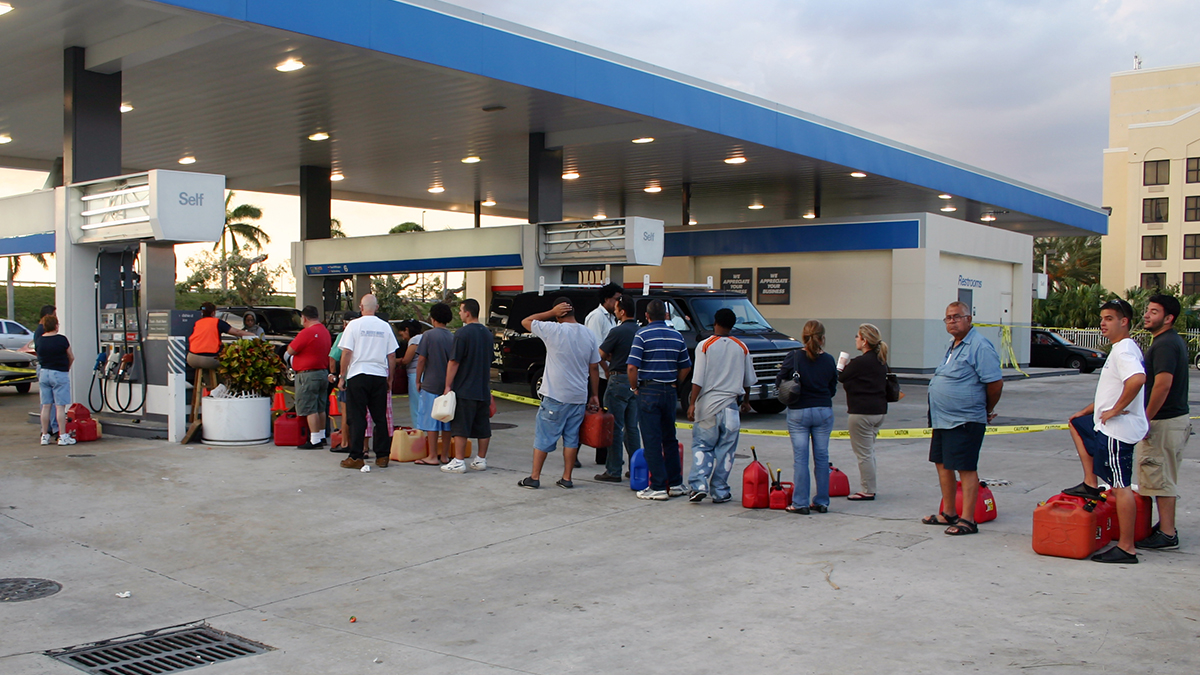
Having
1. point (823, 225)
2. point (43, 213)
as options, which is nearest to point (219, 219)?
point (43, 213)

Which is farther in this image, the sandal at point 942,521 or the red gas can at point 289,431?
the red gas can at point 289,431

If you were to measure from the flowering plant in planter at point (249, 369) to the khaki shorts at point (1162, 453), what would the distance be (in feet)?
31.5

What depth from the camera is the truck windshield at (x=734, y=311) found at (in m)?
15.1

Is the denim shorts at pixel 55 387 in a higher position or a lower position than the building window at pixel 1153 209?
lower

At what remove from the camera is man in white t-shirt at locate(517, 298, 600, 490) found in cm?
904

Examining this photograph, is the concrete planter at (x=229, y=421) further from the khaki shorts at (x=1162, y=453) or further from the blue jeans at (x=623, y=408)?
the khaki shorts at (x=1162, y=453)

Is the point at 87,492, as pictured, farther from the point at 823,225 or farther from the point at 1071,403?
the point at 823,225

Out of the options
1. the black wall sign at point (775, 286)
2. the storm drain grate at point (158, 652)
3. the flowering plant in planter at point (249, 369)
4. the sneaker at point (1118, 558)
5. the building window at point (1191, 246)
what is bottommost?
the storm drain grate at point (158, 652)

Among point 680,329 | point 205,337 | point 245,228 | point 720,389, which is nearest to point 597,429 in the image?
point 720,389

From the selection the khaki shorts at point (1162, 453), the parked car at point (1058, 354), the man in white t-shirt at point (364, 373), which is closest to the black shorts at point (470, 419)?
the man in white t-shirt at point (364, 373)

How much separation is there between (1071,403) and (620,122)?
10405mm

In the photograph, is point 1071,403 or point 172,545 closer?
point 172,545

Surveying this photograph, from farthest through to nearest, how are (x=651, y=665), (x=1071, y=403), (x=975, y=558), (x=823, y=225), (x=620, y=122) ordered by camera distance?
(x=823, y=225)
(x=1071, y=403)
(x=620, y=122)
(x=975, y=558)
(x=651, y=665)

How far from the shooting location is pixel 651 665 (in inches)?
182
